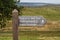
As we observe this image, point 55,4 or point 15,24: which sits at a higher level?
point 15,24

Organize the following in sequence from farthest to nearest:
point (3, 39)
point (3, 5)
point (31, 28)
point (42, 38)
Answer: point (31, 28), point (42, 38), point (3, 39), point (3, 5)

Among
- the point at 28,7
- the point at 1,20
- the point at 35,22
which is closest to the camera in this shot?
the point at 1,20

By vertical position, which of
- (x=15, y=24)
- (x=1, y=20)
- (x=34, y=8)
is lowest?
(x=34, y=8)

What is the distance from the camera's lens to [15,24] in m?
2.06

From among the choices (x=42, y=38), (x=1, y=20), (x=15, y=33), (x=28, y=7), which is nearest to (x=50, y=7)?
(x=28, y=7)

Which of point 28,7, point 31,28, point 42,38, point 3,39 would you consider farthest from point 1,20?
point 28,7

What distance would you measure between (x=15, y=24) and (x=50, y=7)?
9.70 m

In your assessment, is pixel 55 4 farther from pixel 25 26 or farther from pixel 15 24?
pixel 15 24

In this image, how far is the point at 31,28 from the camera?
6750mm

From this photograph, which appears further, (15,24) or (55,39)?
(55,39)

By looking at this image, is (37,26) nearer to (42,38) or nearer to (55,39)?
(42,38)

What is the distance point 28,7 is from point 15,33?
9.19 meters

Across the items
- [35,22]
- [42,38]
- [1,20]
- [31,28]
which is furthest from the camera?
[35,22]

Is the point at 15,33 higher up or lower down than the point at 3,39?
higher up
